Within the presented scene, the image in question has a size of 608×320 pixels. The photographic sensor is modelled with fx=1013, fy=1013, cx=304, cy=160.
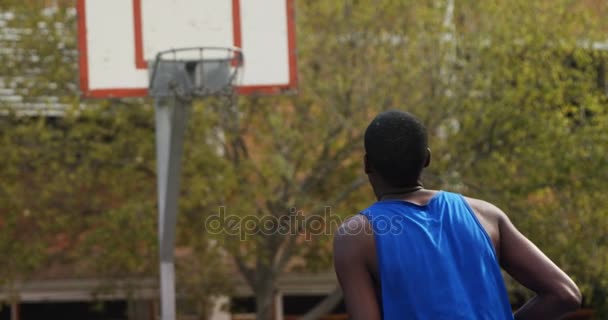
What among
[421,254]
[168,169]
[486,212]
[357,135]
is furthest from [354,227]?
[357,135]

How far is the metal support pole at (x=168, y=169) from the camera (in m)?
7.96

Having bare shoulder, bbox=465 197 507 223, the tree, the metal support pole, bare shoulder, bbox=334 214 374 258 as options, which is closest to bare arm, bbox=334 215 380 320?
bare shoulder, bbox=334 214 374 258

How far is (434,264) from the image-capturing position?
9.09 ft

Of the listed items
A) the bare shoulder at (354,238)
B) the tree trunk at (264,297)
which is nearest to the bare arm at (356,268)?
the bare shoulder at (354,238)

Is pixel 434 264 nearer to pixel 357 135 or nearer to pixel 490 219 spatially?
pixel 490 219

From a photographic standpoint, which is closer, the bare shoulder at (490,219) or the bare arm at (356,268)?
the bare arm at (356,268)

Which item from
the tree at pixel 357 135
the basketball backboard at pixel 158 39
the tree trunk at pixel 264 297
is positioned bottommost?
the tree trunk at pixel 264 297

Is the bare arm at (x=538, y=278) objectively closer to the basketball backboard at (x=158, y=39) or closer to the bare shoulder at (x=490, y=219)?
the bare shoulder at (x=490, y=219)

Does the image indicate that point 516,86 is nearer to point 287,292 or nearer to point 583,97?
point 583,97

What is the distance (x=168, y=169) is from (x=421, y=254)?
5676 millimetres

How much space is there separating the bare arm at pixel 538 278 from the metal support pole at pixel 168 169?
17.2 ft

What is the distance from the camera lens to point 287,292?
1659 centimetres

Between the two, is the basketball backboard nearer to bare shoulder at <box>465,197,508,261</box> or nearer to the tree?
the tree

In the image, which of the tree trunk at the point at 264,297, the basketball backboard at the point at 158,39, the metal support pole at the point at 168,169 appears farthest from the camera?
the tree trunk at the point at 264,297
